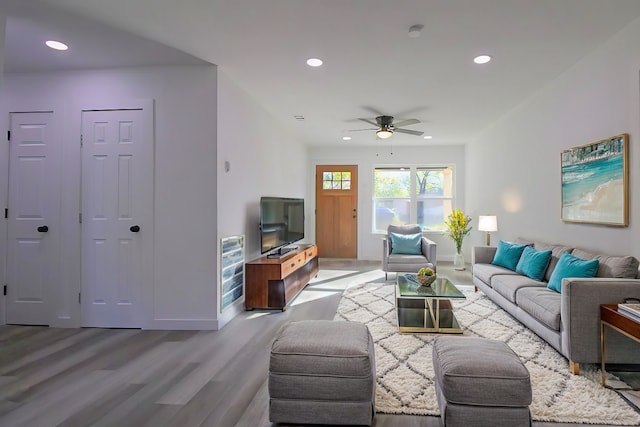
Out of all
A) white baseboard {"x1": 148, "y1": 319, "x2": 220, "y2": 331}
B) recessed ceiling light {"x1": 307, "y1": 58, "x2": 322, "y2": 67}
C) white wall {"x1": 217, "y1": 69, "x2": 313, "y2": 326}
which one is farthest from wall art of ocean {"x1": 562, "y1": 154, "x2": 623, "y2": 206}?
white baseboard {"x1": 148, "y1": 319, "x2": 220, "y2": 331}

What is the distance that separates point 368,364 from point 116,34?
3136mm

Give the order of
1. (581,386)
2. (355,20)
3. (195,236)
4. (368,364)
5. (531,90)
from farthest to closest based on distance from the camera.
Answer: (531,90) → (195,236) → (355,20) → (581,386) → (368,364)

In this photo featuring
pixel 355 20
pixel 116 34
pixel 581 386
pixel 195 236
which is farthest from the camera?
pixel 195 236

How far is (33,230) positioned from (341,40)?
3.59m

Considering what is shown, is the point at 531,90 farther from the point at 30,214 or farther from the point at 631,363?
the point at 30,214

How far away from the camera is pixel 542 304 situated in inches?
110

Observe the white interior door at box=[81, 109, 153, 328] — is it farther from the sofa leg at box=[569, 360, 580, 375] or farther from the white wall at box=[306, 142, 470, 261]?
the white wall at box=[306, 142, 470, 261]

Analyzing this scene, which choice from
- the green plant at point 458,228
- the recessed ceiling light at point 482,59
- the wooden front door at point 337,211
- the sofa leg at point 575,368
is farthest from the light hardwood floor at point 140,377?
the wooden front door at point 337,211

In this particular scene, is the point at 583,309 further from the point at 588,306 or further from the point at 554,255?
the point at 554,255

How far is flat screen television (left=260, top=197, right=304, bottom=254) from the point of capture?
4.22m

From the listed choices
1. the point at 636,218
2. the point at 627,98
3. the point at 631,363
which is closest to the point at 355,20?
the point at 627,98

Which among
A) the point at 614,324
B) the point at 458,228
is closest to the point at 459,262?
the point at 458,228

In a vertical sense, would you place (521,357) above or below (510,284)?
below

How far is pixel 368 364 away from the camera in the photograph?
5.87 ft
